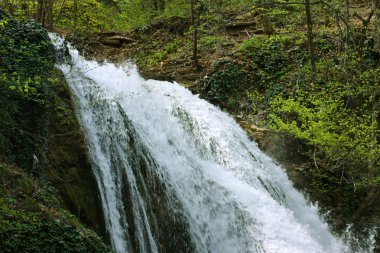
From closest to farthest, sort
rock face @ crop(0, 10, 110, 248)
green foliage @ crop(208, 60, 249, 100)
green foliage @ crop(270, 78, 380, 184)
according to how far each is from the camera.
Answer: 1. rock face @ crop(0, 10, 110, 248)
2. green foliage @ crop(270, 78, 380, 184)
3. green foliage @ crop(208, 60, 249, 100)

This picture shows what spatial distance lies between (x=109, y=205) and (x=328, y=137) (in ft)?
20.8

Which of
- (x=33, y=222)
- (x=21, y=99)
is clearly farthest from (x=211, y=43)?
(x=33, y=222)

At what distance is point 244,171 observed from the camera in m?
10.2

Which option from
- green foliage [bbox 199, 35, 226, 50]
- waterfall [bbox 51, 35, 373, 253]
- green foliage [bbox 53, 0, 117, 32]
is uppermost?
green foliage [bbox 53, 0, 117, 32]

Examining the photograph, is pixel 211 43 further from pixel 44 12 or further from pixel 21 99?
pixel 21 99

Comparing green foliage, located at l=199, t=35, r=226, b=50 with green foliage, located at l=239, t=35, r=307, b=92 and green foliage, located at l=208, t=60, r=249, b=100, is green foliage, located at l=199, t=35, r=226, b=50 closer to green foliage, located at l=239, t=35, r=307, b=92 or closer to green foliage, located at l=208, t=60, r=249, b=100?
green foliage, located at l=239, t=35, r=307, b=92

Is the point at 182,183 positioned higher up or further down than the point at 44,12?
further down

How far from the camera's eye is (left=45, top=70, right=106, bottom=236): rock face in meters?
7.30

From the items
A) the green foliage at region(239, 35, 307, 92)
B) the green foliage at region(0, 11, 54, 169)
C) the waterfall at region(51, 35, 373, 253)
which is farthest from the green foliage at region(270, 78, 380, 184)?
the green foliage at region(0, 11, 54, 169)

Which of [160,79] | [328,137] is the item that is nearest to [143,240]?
[328,137]

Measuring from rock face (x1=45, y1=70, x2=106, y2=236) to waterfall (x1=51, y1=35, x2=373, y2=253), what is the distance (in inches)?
7.9

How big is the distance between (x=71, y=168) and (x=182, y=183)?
259 cm

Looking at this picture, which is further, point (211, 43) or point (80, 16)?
point (80, 16)

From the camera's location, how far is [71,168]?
7715 millimetres
